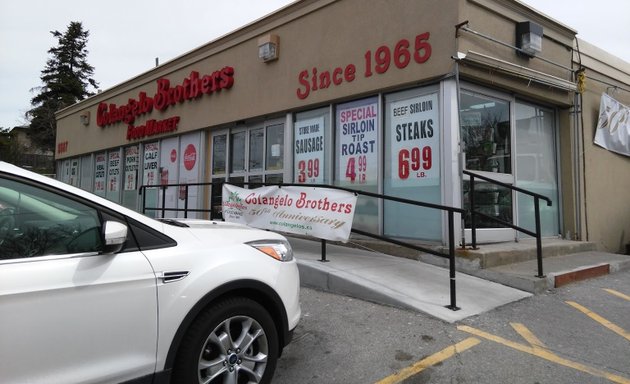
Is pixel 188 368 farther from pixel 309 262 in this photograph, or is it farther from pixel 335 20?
pixel 335 20

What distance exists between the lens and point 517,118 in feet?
27.0

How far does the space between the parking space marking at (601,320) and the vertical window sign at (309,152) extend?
4746mm

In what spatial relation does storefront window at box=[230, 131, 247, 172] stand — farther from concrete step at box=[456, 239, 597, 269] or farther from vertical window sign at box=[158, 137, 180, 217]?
concrete step at box=[456, 239, 597, 269]

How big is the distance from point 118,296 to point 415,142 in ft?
19.0

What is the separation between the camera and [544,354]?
3.94 meters

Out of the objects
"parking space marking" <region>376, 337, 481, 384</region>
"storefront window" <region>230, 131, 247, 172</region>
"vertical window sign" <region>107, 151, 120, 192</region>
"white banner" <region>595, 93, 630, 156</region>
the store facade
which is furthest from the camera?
"vertical window sign" <region>107, 151, 120, 192</region>

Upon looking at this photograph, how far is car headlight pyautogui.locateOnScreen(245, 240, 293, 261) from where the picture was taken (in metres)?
3.32

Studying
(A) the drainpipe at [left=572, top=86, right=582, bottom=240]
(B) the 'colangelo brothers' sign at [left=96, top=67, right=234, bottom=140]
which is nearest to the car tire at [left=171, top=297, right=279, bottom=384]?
(A) the drainpipe at [left=572, top=86, right=582, bottom=240]

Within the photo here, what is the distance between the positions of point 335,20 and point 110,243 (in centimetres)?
707

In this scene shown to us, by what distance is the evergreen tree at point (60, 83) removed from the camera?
140 ft

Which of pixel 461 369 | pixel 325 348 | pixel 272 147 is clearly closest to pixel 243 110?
pixel 272 147

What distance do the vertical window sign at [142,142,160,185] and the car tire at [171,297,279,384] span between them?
11.1 m

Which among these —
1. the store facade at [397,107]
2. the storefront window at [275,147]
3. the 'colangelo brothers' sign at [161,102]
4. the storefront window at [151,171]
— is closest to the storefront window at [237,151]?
the store facade at [397,107]

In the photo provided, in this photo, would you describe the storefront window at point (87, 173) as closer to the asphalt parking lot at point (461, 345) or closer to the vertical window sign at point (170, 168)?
the vertical window sign at point (170, 168)
